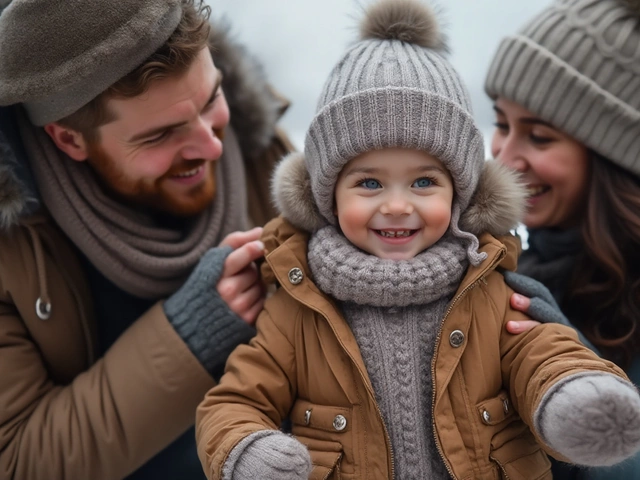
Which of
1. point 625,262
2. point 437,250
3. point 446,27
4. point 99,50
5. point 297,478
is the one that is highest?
point 99,50

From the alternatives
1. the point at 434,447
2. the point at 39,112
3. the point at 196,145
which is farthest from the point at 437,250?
the point at 39,112

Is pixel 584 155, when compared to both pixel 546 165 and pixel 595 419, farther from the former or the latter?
pixel 595 419

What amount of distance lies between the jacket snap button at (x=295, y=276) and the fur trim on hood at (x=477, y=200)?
10 centimetres

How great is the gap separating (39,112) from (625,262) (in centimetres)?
114

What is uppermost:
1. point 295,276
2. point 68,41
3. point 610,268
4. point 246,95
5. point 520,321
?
point 68,41

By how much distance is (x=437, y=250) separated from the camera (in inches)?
43.3

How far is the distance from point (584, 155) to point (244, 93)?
740mm

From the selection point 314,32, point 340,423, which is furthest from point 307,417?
point 314,32

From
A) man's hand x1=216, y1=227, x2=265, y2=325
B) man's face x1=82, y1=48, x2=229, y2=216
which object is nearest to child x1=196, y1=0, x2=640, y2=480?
man's hand x1=216, y1=227, x2=265, y2=325

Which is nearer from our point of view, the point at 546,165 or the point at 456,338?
the point at 456,338

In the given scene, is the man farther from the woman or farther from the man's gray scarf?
the woman

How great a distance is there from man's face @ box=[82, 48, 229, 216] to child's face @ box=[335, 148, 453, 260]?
1.30ft

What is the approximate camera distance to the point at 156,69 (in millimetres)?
1270

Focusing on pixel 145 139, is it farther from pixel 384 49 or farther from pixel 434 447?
pixel 434 447
